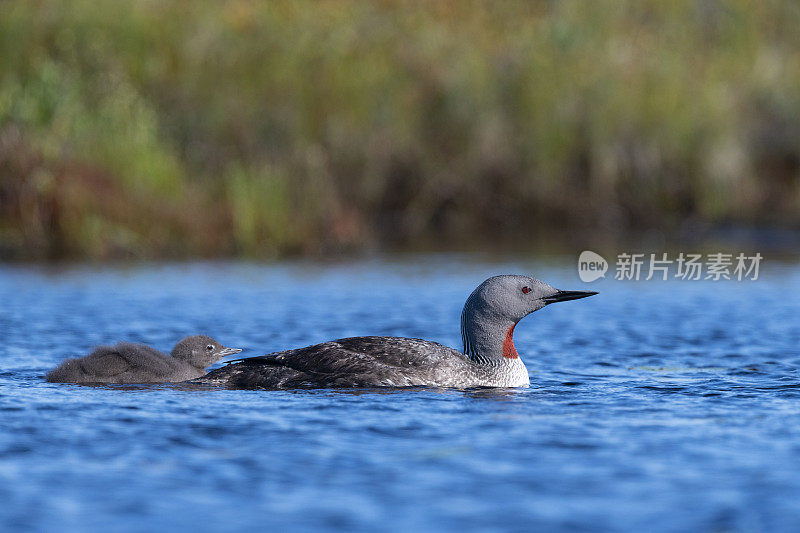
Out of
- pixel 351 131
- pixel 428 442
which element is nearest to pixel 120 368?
pixel 428 442

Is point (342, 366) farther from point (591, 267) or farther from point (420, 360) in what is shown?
point (591, 267)

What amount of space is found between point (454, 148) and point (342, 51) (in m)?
2.69

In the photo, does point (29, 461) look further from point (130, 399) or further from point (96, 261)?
point (96, 261)

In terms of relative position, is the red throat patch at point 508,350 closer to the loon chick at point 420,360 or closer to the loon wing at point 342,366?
the loon chick at point 420,360

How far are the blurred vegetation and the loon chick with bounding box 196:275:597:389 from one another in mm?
10251

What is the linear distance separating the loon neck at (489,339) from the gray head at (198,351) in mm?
2062

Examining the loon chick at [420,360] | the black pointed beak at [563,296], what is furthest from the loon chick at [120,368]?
the black pointed beak at [563,296]

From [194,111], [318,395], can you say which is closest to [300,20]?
[194,111]

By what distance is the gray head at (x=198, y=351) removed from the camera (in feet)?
33.9

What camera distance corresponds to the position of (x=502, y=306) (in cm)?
952

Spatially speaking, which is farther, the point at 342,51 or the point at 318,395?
the point at 342,51

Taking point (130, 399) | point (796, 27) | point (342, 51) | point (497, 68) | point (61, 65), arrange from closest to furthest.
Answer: point (130, 399), point (61, 65), point (342, 51), point (497, 68), point (796, 27)

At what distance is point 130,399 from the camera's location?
335 inches

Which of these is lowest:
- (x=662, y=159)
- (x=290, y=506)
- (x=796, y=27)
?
(x=290, y=506)
